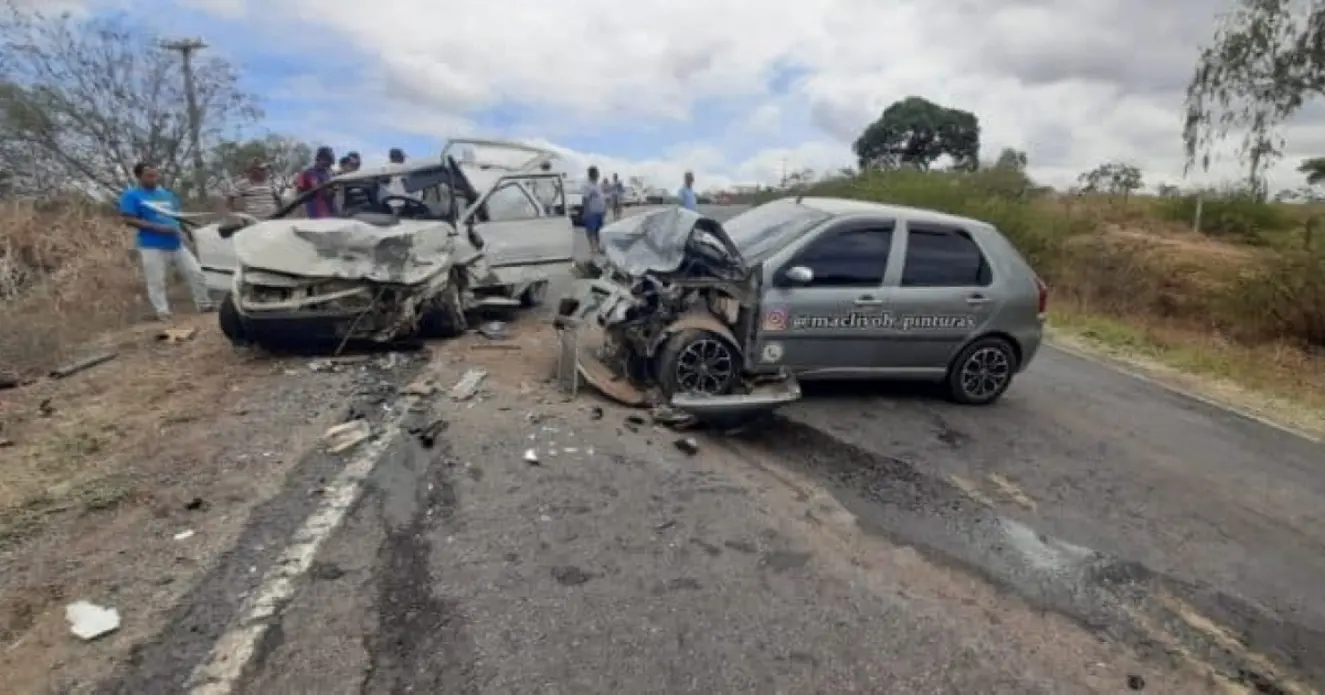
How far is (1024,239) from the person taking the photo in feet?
55.5

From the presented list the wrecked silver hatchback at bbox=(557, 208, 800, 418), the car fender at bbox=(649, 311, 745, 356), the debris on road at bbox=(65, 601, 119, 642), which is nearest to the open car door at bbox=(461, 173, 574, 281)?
the wrecked silver hatchback at bbox=(557, 208, 800, 418)

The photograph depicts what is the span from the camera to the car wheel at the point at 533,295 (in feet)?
31.7

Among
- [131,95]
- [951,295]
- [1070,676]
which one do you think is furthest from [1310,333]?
[131,95]

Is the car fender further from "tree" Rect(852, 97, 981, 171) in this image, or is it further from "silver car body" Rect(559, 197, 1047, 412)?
"tree" Rect(852, 97, 981, 171)

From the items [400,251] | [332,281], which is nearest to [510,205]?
[400,251]

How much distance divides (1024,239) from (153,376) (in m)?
15.8

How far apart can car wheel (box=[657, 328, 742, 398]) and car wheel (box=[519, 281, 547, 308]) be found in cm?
414

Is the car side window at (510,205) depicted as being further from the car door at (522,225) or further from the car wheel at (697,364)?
the car wheel at (697,364)

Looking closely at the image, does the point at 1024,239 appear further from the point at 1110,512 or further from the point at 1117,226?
the point at 1110,512

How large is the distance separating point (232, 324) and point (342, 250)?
1279 millimetres

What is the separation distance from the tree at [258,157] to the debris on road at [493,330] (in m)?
7.57

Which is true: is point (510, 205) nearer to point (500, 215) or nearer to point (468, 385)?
point (500, 215)

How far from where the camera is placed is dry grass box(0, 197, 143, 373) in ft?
24.5

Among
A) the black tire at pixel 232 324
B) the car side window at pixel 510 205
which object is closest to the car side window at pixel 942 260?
the car side window at pixel 510 205
